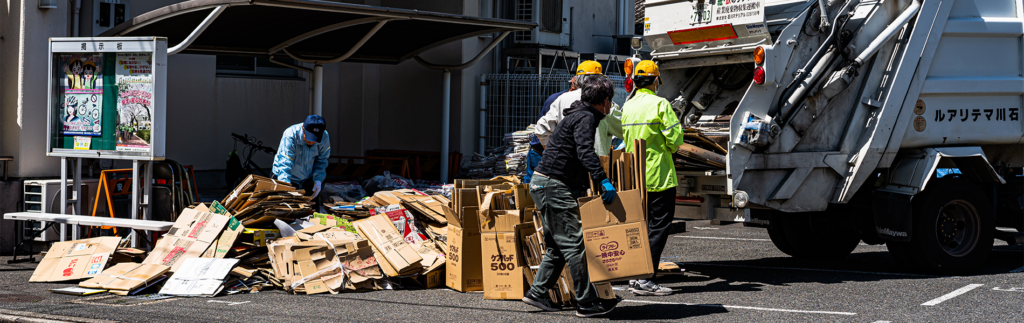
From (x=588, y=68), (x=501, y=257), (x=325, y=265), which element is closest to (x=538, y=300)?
(x=501, y=257)

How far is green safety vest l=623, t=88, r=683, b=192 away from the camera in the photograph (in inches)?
269

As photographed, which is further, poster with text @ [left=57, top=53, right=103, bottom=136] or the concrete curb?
poster with text @ [left=57, top=53, right=103, bottom=136]

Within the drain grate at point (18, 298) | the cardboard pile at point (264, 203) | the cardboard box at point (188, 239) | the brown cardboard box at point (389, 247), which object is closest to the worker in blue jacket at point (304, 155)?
the cardboard pile at point (264, 203)

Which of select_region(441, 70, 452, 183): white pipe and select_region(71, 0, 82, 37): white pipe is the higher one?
select_region(71, 0, 82, 37): white pipe

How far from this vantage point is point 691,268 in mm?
8398

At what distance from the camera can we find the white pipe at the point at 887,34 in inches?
295

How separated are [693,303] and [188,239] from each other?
12.9 ft

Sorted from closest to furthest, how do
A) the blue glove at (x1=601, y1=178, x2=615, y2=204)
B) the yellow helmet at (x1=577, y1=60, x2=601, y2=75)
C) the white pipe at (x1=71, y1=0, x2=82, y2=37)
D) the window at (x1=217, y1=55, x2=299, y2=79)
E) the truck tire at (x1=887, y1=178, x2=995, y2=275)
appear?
the blue glove at (x1=601, y1=178, x2=615, y2=204)
the truck tire at (x1=887, y1=178, x2=995, y2=275)
the yellow helmet at (x1=577, y1=60, x2=601, y2=75)
the white pipe at (x1=71, y1=0, x2=82, y2=37)
the window at (x1=217, y1=55, x2=299, y2=79)

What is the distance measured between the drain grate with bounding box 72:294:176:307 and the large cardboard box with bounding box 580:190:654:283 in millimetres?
3043

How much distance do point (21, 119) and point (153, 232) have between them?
2013mm

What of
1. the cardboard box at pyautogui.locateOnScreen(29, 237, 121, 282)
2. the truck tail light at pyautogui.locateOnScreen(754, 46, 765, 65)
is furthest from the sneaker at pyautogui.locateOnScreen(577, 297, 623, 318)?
the cardboard box at pyautogui.locateOnScreen(29, 237, 121, 282)

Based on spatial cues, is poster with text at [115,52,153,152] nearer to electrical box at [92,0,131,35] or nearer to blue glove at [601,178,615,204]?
electrical box at [92,0,131,35]

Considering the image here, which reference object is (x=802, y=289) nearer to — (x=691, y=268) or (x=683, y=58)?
(x=691, y=268)

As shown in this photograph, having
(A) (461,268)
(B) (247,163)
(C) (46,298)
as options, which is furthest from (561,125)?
(B) (247,163)
